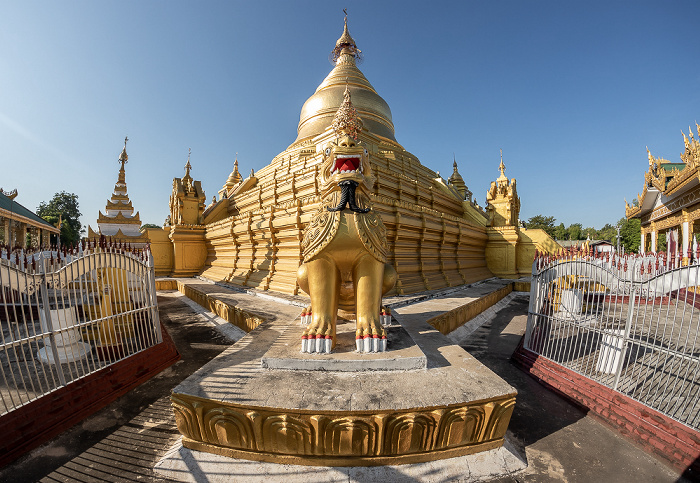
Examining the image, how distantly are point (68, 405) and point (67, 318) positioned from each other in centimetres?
147

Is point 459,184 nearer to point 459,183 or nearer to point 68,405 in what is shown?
point 459,183

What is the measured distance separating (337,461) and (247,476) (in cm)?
77

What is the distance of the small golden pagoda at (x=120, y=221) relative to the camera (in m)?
14.2

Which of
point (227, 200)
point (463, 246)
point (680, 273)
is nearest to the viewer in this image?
point (680, 273)

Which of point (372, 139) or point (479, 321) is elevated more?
point (372, 139)

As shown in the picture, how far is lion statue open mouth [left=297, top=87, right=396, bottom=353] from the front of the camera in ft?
11.7

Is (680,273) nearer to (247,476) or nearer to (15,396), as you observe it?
(247,476)

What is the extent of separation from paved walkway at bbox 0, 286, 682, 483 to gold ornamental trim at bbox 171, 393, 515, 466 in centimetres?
51

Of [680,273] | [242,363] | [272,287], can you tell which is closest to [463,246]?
[272,287]

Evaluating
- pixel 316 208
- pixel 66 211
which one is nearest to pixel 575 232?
pixel 316 208

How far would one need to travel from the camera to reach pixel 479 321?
8.55m

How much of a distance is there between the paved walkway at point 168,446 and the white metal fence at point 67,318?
2.33ft

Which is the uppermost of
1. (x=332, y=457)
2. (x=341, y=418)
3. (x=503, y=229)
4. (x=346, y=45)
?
(x=346, y=45)

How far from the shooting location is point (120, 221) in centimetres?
1498
